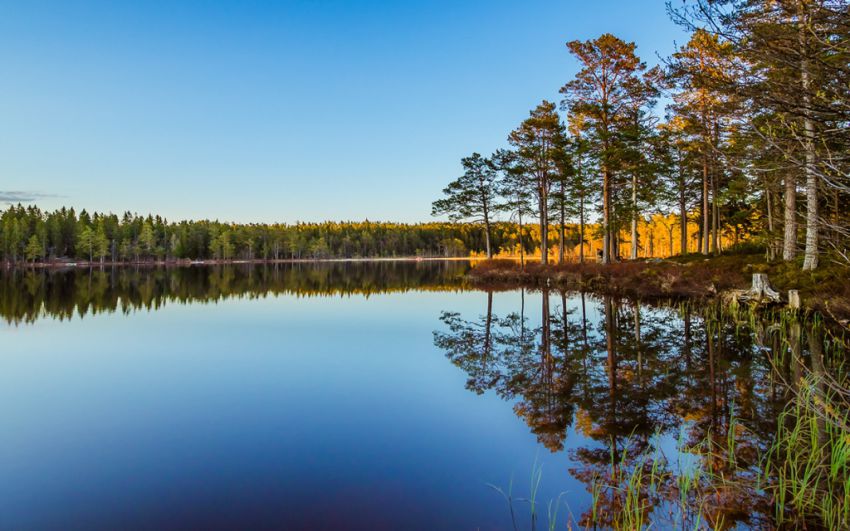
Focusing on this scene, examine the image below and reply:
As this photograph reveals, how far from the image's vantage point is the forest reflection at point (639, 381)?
19.5 feet

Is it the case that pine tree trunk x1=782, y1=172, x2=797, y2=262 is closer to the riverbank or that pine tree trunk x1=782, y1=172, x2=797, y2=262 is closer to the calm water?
the riverbank

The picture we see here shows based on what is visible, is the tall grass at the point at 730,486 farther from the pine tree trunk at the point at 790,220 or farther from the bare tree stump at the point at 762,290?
the bare tree stump at the point at 762,290

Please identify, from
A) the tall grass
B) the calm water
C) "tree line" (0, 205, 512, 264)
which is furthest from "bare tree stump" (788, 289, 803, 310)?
"tree line" (0, 205, 512, 264)

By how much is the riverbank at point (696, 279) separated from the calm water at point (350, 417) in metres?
2.66

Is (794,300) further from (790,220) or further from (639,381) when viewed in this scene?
(790,220)

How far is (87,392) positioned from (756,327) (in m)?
18.7

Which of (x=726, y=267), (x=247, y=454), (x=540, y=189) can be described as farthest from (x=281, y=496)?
(x=540, y=189)

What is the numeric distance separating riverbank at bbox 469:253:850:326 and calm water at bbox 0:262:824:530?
2662 millimetres

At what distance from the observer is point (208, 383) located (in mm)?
10812

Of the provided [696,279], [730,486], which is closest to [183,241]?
[696,279]

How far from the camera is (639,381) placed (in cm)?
943

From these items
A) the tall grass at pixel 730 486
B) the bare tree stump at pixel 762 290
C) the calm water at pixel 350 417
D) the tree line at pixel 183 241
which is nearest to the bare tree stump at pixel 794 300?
the bare tree stump at pixel 762 290

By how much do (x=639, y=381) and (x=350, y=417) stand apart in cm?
599

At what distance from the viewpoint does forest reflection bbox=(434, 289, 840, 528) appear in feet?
19.5
